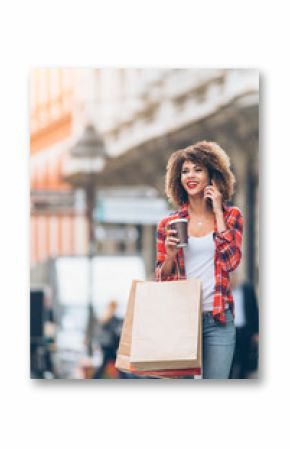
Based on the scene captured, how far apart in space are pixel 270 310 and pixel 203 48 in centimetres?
137

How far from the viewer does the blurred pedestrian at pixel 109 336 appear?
8234mm

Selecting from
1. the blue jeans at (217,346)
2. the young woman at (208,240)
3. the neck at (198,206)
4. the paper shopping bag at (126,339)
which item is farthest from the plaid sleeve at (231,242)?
the paper shopping bag at (126,339)

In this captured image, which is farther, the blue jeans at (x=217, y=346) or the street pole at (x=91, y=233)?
the street pole at (x=91, y=233)

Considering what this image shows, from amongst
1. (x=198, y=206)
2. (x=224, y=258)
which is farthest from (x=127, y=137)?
(x=224, y=258)

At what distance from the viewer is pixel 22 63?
322 inches

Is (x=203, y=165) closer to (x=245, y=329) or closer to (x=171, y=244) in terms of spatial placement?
(x=171, y=244)

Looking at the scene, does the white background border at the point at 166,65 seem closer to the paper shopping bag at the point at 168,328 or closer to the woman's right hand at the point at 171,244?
the paper shopping bag at the point at 168,328

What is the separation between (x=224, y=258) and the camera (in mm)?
8141

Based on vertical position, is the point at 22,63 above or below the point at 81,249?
above

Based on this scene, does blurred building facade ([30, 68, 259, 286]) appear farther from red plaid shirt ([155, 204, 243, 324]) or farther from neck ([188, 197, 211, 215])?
neck ([188, 197, 211, 215])

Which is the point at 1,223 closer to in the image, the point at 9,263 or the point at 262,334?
the point at 9,263

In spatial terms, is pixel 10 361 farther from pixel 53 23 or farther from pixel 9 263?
pixel 53 23

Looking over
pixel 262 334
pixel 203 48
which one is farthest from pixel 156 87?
pixel 262 334

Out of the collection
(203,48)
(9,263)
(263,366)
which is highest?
(203,48)
